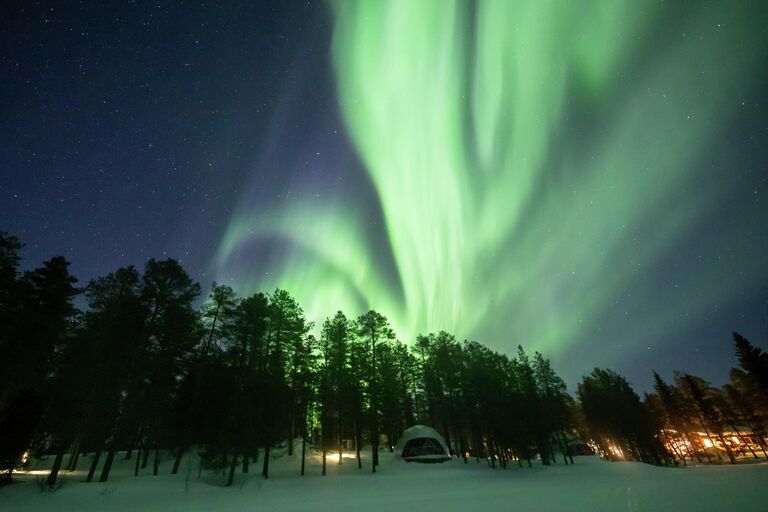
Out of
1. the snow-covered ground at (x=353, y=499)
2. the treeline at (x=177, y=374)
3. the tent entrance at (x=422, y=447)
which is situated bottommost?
the snow-covered ground at (x=353, y=499)

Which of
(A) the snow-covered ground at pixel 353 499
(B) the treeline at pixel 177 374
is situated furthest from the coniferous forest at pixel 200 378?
(A) the snow-covered ground at pixel 353 499

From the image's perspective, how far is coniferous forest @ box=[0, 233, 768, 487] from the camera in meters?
20.3

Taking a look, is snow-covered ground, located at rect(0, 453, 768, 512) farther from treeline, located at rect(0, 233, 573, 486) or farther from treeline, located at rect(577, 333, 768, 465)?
treeline, located at rect(577, 333, 768, 465)

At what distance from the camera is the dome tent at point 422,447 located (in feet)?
126

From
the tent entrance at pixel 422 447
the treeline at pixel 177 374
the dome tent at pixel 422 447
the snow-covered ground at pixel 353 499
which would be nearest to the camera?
the snow-covered ground at pixel 353 499

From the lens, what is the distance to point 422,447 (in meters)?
39.5

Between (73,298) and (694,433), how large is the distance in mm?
98909

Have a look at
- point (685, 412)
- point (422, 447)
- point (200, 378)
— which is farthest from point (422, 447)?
point (685, 412)

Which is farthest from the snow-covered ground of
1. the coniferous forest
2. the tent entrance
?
the tent entrance

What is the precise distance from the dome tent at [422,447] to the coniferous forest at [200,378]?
11.3ft

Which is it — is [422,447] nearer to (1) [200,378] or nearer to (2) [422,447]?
(2) [422,447]

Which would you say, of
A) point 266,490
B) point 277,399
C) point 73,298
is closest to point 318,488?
point 266,490

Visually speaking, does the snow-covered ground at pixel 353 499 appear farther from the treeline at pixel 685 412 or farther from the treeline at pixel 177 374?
the treeline at pixel 685 412

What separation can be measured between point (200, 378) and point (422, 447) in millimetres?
26852
